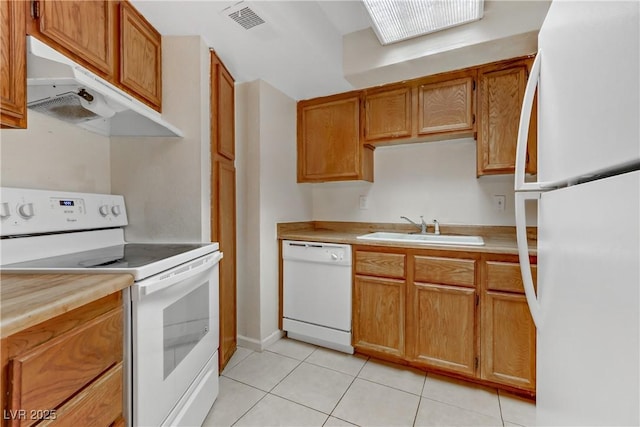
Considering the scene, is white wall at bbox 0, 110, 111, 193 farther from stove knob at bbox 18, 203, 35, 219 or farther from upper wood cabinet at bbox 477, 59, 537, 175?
upper wood cabinet at bbox 477, 59, 537, 175

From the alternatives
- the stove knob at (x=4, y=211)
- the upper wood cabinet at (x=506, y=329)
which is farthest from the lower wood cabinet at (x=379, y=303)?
the stove knob at (x=4, y=211)

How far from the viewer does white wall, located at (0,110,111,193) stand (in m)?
1.18

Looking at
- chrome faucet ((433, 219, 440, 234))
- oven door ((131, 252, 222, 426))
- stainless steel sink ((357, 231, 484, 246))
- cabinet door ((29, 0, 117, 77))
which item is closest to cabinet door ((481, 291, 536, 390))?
stainless steel sink ((357, 231, 484, 246))

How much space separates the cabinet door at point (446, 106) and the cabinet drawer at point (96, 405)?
7.23 ft

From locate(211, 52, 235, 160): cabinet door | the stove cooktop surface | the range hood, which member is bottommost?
the stove cooktop surface

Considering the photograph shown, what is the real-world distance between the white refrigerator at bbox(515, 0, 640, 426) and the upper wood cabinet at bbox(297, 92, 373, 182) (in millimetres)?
1644

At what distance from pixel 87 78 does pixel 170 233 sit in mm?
885

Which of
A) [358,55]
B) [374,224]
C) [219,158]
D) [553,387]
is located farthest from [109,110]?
[374,224]

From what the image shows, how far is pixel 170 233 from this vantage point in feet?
5.38

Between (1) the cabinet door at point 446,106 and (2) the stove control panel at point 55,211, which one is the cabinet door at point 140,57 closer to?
(2) the stove control panel at point 55,211

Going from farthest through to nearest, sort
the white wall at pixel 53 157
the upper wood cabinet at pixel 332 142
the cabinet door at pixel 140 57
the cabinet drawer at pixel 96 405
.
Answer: the upper wood cabinet at pixel 332 142, the cabinet door at pixel 140 57, the white wall at pixel 53 157, the cabinet drawer at pixel 96 405

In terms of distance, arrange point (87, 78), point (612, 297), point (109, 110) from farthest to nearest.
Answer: point (109, 110) < point (87, 78) < point (612, 297)

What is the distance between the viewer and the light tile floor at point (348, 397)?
1.44m

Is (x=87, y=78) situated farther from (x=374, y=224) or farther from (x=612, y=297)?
(x=374, y=224)
